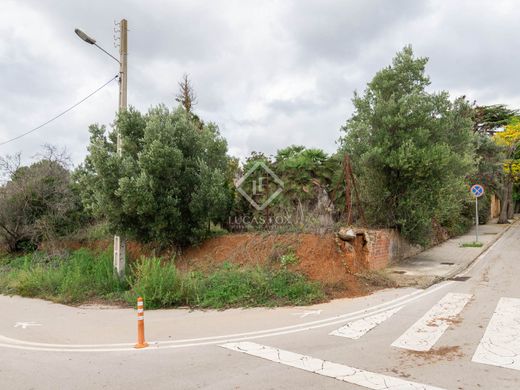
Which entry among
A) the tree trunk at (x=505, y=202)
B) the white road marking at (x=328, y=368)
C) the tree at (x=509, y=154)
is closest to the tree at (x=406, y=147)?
the white road marking at (x=328, y=368)

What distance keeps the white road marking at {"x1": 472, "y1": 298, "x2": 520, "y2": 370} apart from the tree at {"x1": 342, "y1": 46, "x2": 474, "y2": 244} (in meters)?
5.48

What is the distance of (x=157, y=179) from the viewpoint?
10.6 m

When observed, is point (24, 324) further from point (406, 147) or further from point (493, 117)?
point (493, 117)

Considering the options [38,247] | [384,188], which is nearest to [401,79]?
[384,188]

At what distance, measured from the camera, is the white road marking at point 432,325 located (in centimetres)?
544

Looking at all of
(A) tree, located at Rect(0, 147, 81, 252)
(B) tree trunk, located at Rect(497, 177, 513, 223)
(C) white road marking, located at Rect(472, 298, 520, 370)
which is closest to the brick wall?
(C) white road marking, located at Rect(472, 298, 520, 370)

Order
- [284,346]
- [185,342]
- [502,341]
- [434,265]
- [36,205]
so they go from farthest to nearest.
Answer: [36,205]
[434,265]
[185,342]
[284,346]
[502,341]

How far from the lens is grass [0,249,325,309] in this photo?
27.3 ft

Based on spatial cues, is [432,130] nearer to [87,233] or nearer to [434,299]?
[434,299]

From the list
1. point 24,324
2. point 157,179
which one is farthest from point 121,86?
point 24,324

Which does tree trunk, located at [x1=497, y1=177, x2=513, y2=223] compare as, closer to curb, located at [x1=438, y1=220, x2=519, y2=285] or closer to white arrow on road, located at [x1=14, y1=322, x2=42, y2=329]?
curb, located at [x1=438, y1=220, x2=519, y2=285]

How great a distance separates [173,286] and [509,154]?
30.3 metres

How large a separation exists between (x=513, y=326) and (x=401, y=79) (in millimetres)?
9000

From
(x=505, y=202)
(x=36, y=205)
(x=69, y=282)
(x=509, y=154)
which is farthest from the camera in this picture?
(x=505, y=202)
